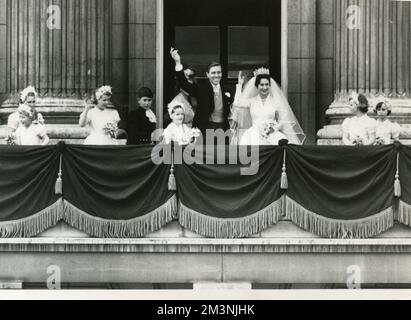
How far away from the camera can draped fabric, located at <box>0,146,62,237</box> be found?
15.5 metres

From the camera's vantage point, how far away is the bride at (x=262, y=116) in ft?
54.9

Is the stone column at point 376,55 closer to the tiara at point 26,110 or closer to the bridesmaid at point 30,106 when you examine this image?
the bridesmaid at point 30,106

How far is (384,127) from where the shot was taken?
55.4ft

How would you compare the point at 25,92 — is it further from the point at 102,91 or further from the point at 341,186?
the point at 341,186

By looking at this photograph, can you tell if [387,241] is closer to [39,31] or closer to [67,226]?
[67,226]

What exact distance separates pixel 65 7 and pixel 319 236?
5.96 metres

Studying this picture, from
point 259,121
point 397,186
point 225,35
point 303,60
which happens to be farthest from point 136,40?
point 397,186

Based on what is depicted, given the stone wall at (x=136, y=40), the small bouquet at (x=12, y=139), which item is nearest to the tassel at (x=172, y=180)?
the small bouquet at (x=12, y=139)

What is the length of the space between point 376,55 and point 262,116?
2543 millimetres

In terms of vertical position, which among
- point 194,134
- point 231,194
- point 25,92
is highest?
point 25,92

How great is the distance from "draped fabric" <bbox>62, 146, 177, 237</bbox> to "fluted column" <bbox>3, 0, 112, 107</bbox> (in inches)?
107

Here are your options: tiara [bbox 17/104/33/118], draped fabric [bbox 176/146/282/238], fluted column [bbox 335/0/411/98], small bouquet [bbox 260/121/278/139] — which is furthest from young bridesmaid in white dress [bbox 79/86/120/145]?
fluted column [bbox 335/0/411/98]

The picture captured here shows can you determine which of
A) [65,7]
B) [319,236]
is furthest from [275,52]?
[319,236]

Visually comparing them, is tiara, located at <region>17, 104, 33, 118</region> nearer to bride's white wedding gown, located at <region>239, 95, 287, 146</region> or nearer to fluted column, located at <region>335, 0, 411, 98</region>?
bride's white wedding gown, located at <region>239, 95, 287, 146</region>
